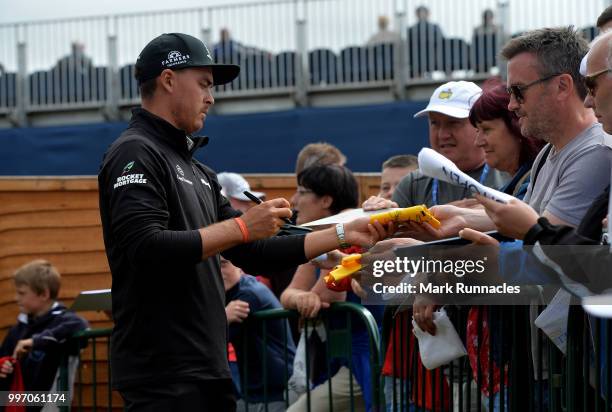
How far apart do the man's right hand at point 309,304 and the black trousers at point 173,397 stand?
1.66 meters

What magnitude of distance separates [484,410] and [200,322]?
4.05 feet

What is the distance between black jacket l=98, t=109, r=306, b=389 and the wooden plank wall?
14.1 ft

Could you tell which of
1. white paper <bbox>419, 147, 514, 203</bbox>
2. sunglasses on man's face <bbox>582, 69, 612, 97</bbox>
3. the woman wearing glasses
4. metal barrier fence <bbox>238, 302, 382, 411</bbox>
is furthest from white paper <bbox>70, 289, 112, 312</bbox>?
sunglasses on man's face <bbox>582, 69, 612, 97</bbox>

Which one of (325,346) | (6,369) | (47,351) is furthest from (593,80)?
(6,369)

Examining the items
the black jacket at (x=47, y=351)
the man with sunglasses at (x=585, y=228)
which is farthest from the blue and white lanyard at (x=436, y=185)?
the black jacket at (x=47, y=351)

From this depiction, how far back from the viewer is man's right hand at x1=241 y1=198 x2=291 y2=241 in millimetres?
4395

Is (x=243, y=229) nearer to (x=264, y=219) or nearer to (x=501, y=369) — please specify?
(x=264, y=219)

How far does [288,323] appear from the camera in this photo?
650cm

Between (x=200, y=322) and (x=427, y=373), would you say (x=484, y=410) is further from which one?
(x=200, y=322)

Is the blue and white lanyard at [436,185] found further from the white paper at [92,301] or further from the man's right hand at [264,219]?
the white paper at [92,301]

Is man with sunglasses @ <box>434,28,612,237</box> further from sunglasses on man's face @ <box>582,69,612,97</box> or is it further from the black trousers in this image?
the black trousers

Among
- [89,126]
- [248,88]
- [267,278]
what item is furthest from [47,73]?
[267,278]

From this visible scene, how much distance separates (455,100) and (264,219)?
1.71 m

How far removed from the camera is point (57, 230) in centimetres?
892
